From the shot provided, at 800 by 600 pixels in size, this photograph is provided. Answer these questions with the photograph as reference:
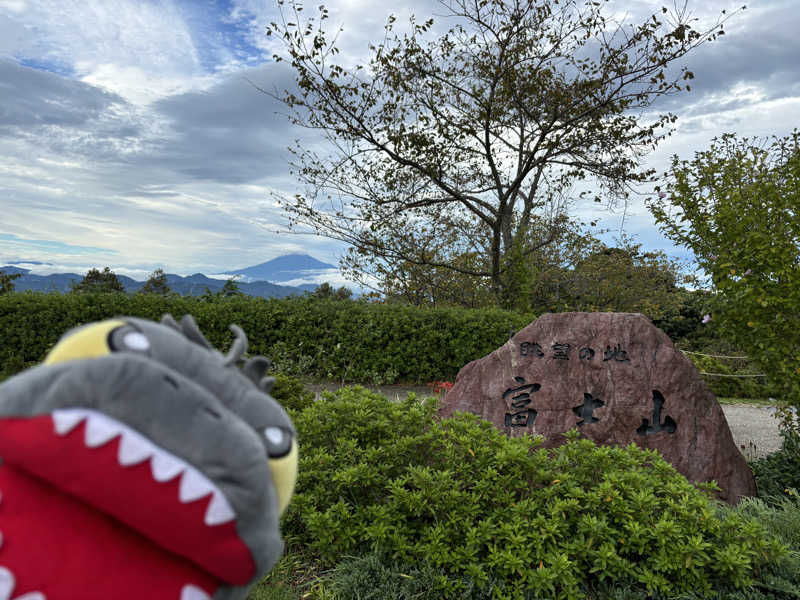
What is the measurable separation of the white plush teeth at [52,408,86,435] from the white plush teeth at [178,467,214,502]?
8.7 inches

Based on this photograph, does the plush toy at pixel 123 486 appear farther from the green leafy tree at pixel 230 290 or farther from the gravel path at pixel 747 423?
the green leafy tree at pixel 230 290

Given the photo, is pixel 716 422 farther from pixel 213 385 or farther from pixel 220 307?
pixel 220 307

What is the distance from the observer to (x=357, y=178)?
38.0 ft

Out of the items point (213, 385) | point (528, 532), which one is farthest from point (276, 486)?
point (528, 532)

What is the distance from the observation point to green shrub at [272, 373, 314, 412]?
5.72 metres

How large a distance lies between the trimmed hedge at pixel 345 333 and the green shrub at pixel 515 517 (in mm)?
6362

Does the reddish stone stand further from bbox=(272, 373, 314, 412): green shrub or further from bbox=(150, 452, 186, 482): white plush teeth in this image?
bbox=(150, 452, 186, 482): white plush teeth

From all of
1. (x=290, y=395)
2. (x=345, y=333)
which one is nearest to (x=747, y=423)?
(x=345, y=333)

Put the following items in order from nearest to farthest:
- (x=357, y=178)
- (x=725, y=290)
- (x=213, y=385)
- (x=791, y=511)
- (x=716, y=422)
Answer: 1. (x=213, y=385)
2. (x=791, y=511)
3. (x=716, y=422)
4. (x=725, y=290)
5. (x=357, y=178)

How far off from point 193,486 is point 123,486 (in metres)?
0.12

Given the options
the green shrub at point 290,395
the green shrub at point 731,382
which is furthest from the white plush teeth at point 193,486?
the green shrub at point 731,382

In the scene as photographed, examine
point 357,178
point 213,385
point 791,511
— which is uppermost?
point 357,178

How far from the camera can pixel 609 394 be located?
16.4ft

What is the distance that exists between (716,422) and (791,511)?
1.09 meters
